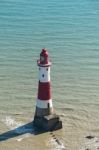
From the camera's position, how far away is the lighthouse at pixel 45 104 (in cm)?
1606

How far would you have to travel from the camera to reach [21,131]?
16297mm

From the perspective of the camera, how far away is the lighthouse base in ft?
53.6

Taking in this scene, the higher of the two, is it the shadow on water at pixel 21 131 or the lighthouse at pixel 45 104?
the lighthouse at pixel 45 104

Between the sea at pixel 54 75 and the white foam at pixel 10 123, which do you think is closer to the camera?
the sea at pixel 54 75

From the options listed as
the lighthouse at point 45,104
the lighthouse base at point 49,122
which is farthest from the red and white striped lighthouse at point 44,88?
the lighthouse base at point 49,122

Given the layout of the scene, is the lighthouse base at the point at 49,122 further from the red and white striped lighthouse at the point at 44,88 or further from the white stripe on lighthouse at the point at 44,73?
the white stripe on lighthouse at the point at 44,73

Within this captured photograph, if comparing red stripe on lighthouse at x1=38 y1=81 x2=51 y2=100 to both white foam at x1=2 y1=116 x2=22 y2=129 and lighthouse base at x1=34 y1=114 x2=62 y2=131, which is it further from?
white foam at x1=2 y1=116 x2=22 y2=129

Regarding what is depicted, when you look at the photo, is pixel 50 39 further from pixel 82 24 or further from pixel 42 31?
pixel 82 24

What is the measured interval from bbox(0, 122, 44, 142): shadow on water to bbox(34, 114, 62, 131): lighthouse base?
0.16 meters

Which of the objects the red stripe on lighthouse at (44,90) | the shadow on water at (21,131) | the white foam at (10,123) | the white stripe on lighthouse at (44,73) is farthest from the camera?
the white foam at (10,123)

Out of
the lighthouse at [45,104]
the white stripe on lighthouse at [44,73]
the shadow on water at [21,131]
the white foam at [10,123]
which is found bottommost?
the shadow on water at [21,131]

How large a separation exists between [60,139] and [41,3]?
20547 mm

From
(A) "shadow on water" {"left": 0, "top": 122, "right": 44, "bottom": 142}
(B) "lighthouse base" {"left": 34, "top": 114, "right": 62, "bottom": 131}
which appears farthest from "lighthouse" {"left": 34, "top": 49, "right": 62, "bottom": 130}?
(A) "shadow on water" {"left": 0, "top": 122, "right": 44, "bottom": 142}

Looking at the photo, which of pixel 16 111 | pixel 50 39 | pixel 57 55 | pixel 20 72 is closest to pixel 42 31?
pixel 50 39
